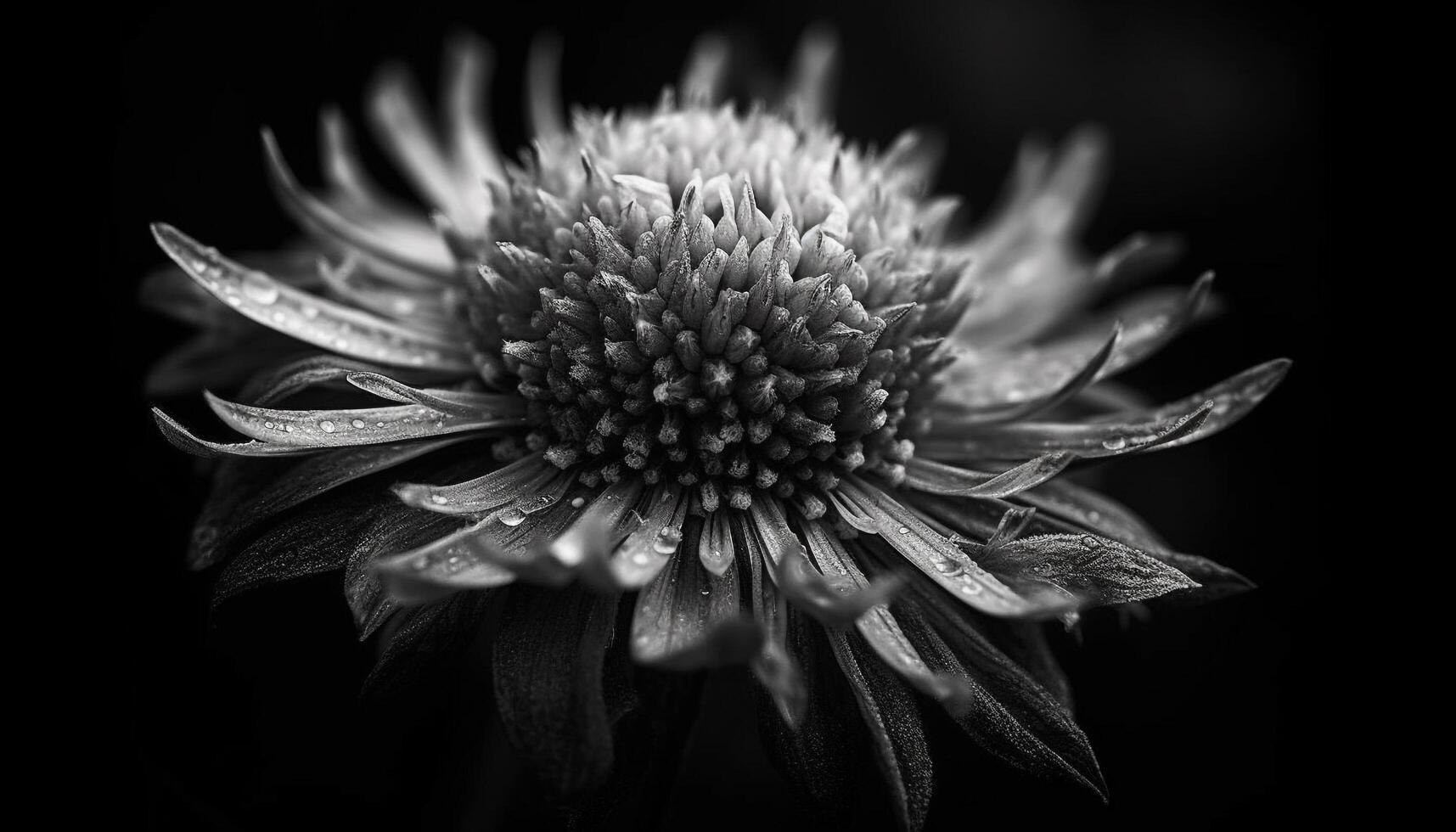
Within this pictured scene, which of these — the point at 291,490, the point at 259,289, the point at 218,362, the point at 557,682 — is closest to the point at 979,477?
the point at 557,682

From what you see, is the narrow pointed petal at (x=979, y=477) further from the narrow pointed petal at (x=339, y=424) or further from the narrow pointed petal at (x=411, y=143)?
the narrow pointed petal at (x=411, y=143)

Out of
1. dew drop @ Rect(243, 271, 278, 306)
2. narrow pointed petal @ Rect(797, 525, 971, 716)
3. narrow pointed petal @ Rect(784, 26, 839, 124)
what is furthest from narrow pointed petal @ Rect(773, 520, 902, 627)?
narrow pointed petal @ Rect(784, 26, 839, 124)

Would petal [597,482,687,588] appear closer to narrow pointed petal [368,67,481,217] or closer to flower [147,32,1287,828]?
flower [147,32,1287,828]

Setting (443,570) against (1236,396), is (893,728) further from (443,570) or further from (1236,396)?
(1236,396)

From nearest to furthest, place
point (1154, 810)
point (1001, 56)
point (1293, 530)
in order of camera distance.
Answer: point (1154, 810), point (1293, 530), point (1001, 56)

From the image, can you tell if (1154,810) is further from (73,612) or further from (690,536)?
(73,612)

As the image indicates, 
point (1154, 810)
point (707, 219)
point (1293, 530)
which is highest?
point (707, 219)

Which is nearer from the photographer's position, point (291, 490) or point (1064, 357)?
point (291, 490)

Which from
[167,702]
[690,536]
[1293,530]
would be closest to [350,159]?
[167,702]
